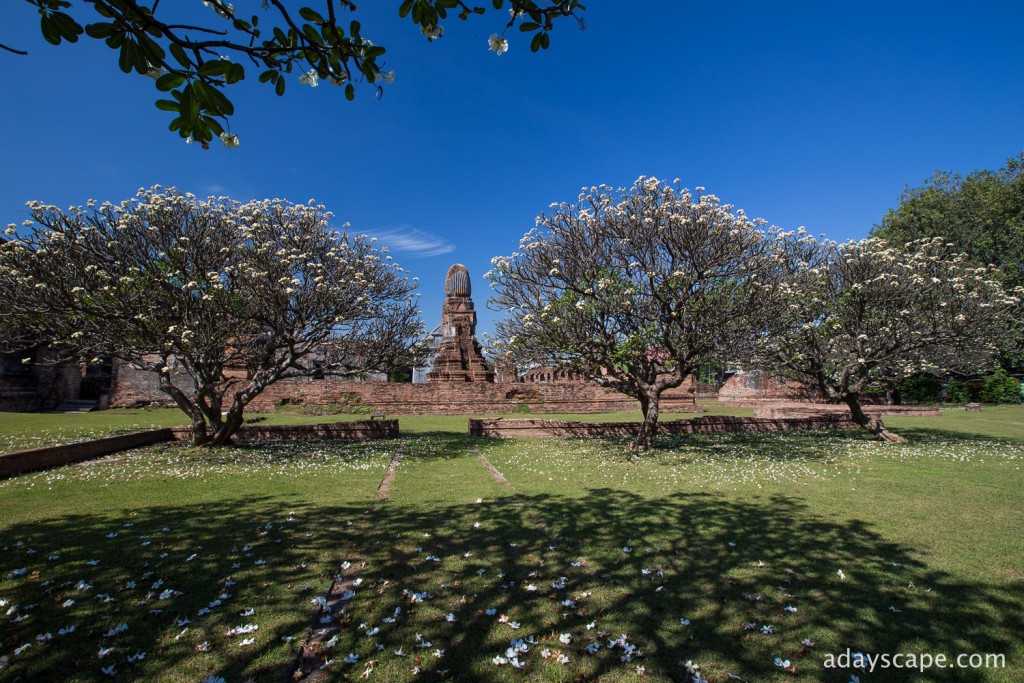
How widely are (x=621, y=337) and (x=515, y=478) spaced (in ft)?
17.6

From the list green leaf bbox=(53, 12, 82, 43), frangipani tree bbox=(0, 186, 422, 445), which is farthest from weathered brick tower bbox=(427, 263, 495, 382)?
green leaf bbox=(53, 12, 82, 43)

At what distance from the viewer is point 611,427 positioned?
16.6 metres

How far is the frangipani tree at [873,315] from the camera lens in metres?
13.4

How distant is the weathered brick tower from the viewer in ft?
105

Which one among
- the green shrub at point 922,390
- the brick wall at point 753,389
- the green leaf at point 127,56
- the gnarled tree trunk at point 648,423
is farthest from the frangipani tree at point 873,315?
the green shrub at point 922,390

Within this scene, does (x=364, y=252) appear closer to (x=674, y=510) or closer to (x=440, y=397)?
(x=674, y=510)

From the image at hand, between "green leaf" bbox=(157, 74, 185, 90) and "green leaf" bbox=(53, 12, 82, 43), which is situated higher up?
"green leaf" bbox=(53, 12, 82, 43)

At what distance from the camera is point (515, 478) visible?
9.05 m

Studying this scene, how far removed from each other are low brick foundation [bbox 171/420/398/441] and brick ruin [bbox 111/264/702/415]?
11.0 meters

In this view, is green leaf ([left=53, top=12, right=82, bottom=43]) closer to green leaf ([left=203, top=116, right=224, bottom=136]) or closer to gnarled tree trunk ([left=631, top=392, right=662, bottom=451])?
green leaf ([left=203, top=116, right=224, bottom=136])

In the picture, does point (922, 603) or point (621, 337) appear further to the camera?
point (621, 337)

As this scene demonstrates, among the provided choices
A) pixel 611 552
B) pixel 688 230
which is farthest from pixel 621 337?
pixel 611 552

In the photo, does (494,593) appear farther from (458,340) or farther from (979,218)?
Answer: (979,218)

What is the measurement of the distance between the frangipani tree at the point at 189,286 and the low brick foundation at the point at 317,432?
1533 mm
